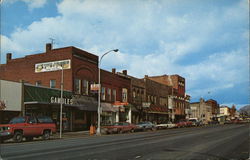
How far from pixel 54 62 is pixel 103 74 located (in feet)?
26.6

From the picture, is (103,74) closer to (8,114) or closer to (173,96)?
(8,114)

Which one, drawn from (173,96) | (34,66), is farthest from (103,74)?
(173,96)

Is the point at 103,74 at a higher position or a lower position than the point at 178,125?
higher

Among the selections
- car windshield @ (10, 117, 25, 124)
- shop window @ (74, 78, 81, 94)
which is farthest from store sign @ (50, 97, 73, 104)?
car windshield @ (10, 117, 25, 124)

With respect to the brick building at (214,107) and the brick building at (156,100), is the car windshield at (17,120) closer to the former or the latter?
the brick building at (156,100)

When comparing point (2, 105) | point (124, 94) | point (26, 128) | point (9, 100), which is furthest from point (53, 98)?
point (124, 94)

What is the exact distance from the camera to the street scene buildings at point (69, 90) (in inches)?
1201

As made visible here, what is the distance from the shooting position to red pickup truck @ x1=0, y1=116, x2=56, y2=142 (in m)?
21.2

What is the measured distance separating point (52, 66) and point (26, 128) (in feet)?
57.3

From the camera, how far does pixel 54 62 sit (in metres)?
38.8

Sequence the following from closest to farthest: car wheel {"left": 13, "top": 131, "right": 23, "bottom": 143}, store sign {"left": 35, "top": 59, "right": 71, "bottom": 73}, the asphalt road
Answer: the asphalt road
car wheel {"left": 13, "top": 131, "right": 23, "bottom": 143}
store sign {"left": 35, "top": 59, "right": 71, "bottom": 73}

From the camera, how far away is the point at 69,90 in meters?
36.9

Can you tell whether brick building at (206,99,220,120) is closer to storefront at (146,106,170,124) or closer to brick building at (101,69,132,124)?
storefront at (146,106,170,124)

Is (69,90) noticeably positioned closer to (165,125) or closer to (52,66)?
(52,66)
